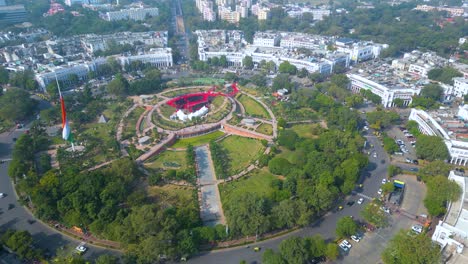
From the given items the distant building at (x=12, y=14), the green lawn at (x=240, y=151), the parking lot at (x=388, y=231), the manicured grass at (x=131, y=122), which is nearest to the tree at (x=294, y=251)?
the parking lot at (x=388, y=231)

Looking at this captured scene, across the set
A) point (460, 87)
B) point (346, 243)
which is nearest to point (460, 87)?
point (460, 87)

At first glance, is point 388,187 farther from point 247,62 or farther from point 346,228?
point 247,62

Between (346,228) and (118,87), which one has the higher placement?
(118,87)

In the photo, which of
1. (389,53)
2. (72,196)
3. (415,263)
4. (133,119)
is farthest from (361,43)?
(72,196)

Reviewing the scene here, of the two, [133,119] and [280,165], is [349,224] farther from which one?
[133,119]

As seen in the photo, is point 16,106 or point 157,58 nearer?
point 16,106

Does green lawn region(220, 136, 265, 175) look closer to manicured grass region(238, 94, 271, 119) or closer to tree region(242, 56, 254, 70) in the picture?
manicured grass region(238, 94, 271, 119)

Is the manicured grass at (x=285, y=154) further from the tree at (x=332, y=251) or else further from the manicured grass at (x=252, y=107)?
the tree at (x=332, y=251)
